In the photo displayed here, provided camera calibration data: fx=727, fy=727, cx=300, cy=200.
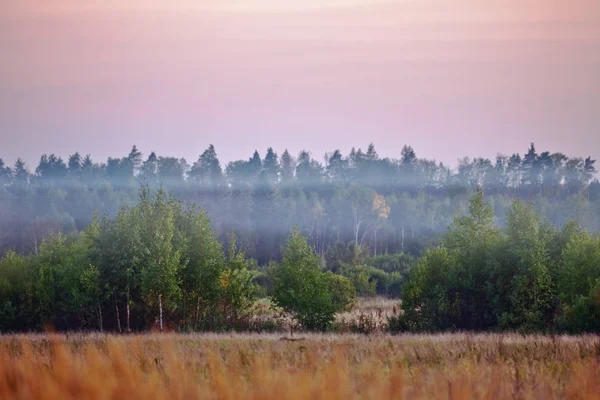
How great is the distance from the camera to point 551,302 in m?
47.5

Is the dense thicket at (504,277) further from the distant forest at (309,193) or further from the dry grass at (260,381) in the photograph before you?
the distant forest at (309,193)

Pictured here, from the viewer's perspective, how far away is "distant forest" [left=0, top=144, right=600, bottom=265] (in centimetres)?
13338

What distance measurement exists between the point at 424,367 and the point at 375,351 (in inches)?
100

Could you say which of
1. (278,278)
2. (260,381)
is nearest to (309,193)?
(278,278)

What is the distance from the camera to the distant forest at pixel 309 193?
133 metres

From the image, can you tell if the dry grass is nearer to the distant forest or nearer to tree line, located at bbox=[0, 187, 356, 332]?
tree line, located at bbox=[0, 187, 356, 332]

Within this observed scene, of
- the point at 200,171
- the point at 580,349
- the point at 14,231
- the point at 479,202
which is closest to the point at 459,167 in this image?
the point at 200,171

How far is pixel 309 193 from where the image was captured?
160 metres

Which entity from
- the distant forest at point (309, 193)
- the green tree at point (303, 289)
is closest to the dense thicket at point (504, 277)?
the green tree at point (303, 289)

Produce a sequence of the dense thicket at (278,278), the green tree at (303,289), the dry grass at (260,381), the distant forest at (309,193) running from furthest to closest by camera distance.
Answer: the distant forest at (309,193)
the green tree at (303,289)
the dense thicket at (278,278)
the dry grass at (260,381)

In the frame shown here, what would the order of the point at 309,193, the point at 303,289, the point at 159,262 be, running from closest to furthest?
the point at 159,262, the point at 303,289, the point at 309,193

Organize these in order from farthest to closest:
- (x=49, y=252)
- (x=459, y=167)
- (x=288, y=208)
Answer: (x=459, y=167) → (x=288, y=208) → (x=49, y=252)

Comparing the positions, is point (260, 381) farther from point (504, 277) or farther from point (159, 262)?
point (504, 277)

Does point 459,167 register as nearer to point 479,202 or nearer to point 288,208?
point 288,208
